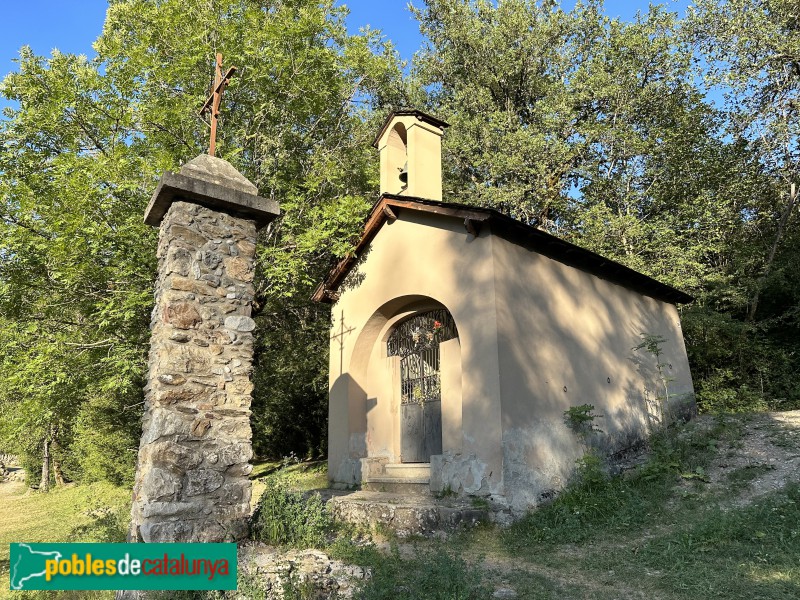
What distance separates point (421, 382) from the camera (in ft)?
33.1

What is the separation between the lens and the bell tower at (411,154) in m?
10.7

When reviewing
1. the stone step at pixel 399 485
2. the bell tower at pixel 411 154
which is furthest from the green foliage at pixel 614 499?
the bell tower at pixel 411 154

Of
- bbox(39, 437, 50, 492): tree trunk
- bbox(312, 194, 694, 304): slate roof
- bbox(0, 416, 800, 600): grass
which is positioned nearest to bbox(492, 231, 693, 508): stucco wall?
bbox(312, 194, 694, 304): slate roof

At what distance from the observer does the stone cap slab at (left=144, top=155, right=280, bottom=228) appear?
5078mm

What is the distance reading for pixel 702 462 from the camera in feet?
28.0

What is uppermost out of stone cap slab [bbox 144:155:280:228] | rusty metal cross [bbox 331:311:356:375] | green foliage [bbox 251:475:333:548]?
stone cap slab [bbox 144:155:280:228]

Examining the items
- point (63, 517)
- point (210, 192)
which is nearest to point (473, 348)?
point (210, 192)

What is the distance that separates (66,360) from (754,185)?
1889cm

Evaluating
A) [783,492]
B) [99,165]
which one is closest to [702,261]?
[783,492]

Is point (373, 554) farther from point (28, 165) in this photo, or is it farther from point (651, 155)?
point (651, 155)

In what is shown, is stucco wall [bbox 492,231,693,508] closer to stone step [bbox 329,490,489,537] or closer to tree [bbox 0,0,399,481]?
stone step [bbox 329,490,489,537]

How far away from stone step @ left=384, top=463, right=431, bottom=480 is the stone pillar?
4801 mm

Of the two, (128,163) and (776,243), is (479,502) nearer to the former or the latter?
(128,163)

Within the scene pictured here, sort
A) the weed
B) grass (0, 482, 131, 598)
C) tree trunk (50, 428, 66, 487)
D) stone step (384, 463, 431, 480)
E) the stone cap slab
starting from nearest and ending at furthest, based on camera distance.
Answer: the stone cap slab, grass (0, 482, 131, 598), the weed, stone step (384, 463, 431, 480), tree trunk (50, 428, 66, 487)
